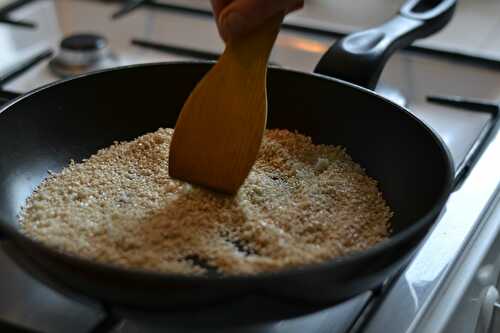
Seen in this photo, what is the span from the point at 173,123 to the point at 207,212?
0.71ft

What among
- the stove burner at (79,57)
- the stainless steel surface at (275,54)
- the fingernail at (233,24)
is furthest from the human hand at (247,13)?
the stove burner at (79,57)

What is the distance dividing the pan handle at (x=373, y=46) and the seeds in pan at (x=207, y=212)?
0.28 feet

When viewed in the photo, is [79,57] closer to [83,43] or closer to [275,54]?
[83,43]

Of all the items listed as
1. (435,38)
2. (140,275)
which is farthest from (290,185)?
(435,38)

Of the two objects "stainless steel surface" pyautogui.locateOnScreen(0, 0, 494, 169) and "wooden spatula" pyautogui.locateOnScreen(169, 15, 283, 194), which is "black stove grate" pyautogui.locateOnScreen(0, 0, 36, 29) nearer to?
"stainless steel surface" pyautogui.locateOnScreen(0, 0, 494, 169)

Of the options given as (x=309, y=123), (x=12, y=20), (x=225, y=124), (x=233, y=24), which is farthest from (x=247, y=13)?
(x=12, y=20)

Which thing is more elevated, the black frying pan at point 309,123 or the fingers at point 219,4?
the fingers at point 219,4

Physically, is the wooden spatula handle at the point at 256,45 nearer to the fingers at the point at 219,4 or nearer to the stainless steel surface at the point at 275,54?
the fingers at the point at 219,4

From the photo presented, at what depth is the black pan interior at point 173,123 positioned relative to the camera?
0.60 meters

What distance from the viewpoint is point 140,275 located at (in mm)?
387

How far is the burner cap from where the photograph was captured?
0.94 meters

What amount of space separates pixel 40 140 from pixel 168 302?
0.34 m

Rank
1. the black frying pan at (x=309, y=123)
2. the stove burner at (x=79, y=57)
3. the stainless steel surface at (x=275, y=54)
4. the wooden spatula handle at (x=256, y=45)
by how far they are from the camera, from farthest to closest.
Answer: the stove burner at (x=79, y=57)
the stainless steel surface at (x=275, y=54)
the wooden spatula handle at (x=256, y=45)
the black frying pan at (x=309, y=123)

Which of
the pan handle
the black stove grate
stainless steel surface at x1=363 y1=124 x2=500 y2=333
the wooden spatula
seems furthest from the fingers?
the black stove grate
